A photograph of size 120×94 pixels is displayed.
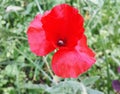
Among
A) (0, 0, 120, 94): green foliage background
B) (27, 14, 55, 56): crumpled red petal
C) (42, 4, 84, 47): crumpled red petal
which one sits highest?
(42, 4, 84, 47): crumpled red petal

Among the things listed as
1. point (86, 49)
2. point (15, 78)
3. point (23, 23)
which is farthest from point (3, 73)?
point (86, 49)

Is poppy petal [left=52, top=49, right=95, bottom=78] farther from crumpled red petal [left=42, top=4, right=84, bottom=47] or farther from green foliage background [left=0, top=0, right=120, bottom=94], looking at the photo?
green foliage background [left=0, top=0, right=120, bottom=94]

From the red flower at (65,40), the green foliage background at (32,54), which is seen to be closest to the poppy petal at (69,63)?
the red flower at (65,40)

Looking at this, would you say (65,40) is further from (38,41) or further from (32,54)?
(32,54)

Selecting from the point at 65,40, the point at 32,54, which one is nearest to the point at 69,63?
the point at 65,40

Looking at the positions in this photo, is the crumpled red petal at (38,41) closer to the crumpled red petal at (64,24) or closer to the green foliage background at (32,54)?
the crumpled red petal at (64,24)

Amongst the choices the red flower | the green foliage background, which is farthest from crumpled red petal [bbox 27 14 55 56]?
the green foliage background

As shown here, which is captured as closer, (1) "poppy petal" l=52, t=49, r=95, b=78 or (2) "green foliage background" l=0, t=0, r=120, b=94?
(1) "poppy petal" l=52, t=49, r=95, b=78
